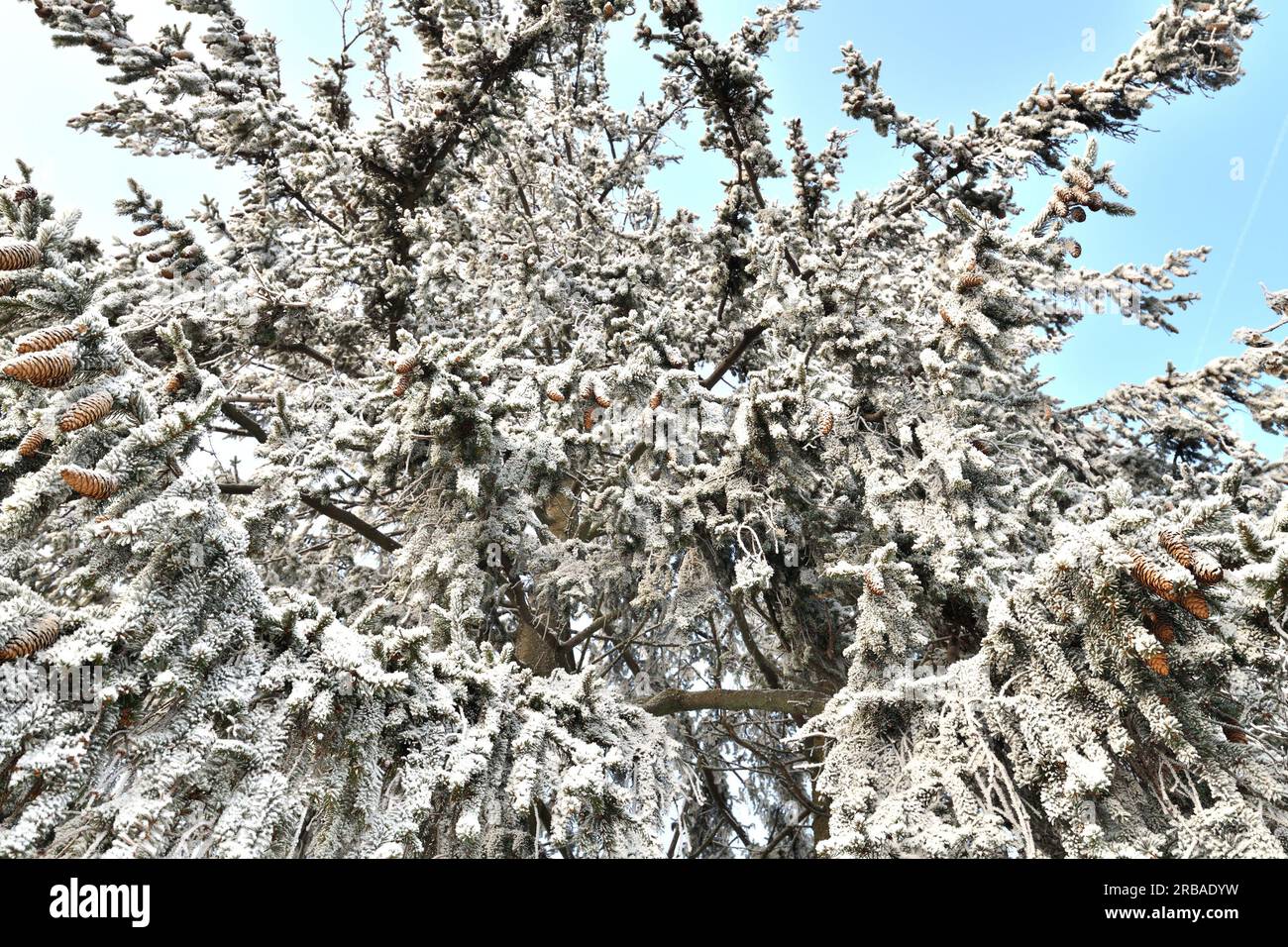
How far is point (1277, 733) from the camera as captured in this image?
8.34ft

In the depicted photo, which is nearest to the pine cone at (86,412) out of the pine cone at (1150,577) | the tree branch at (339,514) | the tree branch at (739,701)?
the tree branch at (339,514)

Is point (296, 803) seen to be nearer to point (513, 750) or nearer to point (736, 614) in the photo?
point (513, 750)

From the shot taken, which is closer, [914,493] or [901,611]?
[901,611]

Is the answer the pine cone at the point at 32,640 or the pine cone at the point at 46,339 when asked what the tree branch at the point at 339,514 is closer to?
the pine cone at the point at 46,339

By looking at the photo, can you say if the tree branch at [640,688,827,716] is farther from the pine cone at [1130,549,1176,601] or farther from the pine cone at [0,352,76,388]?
the pine cone at [0,352,76,388]

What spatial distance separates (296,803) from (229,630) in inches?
22.7

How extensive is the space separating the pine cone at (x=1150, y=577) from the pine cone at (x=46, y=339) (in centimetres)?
356

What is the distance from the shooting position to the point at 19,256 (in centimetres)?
252

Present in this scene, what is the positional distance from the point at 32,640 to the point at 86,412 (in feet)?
2.57

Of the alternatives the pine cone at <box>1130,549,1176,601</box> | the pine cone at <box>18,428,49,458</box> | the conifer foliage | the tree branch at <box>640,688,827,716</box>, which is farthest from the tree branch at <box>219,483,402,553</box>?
the pine cone at <box>1130,549,1176,601</box>

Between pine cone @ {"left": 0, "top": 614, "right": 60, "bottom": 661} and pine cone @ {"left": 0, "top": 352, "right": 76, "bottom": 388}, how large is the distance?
0.82 meters

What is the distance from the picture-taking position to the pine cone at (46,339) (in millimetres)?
2277

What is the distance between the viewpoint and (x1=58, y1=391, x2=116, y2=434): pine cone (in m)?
2.24
